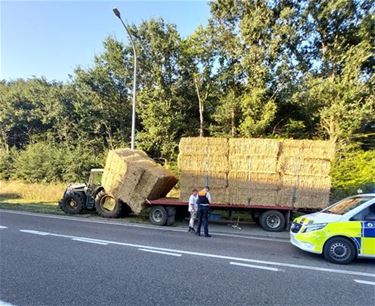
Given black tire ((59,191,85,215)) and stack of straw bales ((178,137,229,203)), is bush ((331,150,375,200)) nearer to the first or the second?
stack of straw bales ((178,137,229,203))

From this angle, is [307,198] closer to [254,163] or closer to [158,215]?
[254,163]

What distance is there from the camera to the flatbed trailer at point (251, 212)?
12484mm

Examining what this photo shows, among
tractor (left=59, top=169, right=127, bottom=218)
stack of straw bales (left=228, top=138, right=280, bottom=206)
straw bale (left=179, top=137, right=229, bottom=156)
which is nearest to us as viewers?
stack of straw bales (left=228, top=138, right=280, bottom=206)

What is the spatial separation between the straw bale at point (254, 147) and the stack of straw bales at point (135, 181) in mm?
3234

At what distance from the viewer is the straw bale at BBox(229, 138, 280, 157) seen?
42.2 ft

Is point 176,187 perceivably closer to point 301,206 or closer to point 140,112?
point 301,206

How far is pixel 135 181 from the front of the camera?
13641mm

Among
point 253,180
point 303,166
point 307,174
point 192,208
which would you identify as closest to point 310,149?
point 303,166

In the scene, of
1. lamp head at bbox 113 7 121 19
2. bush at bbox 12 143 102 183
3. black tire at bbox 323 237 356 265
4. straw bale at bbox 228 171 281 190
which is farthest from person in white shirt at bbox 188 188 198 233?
bush at bbox 12 143 102 183

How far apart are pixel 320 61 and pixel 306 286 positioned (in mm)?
18986

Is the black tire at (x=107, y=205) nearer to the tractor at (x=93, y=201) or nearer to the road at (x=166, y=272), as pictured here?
the tractor at (x=93, y=201)

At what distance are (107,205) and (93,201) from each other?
99cm

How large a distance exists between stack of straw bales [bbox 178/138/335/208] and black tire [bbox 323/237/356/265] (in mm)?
4773

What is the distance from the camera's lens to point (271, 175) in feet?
42.1
